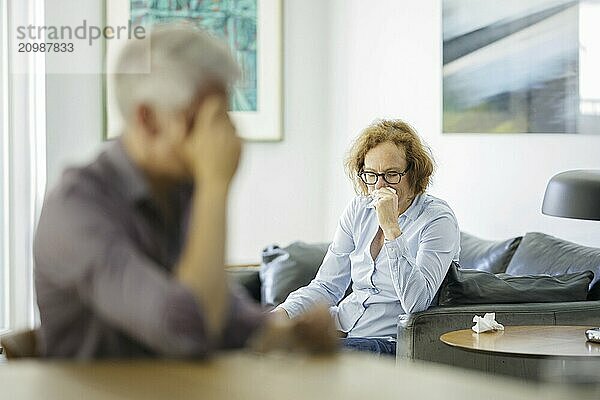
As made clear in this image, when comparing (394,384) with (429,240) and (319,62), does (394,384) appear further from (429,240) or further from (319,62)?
(319,62)

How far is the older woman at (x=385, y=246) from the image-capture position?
312 centimetres

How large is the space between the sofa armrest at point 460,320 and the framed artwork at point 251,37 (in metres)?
2.32

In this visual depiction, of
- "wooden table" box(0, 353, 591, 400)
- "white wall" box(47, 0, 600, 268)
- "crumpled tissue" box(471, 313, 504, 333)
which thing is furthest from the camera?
"white wall" box(47, 0, 600, 268)

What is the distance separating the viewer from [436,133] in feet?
15.2

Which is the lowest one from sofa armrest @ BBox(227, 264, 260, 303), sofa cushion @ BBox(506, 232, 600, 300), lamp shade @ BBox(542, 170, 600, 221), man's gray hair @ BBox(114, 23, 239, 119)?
sofa armrest @ BBox(227, 264, 260, 303)

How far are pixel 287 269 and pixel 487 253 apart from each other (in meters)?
0.72

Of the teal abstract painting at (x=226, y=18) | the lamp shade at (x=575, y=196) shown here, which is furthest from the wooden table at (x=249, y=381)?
the teal abstract painting at (x=226, y=18)

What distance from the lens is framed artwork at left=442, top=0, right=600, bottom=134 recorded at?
12.3ft

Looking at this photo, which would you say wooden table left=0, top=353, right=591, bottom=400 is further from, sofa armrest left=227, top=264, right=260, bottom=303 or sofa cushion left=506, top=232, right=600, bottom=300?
sofa armrest left=227, top=264, right=260, bottom=303

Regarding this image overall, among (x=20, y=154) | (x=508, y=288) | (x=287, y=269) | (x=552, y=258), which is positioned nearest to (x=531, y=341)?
(x=508, y=288)

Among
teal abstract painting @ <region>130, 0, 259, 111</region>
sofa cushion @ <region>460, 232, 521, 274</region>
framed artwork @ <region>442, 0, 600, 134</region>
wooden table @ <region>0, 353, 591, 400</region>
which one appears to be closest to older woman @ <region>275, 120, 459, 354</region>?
sofa cushion @ <region>460, 232, 521, 274</region>

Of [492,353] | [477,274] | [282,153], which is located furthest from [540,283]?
[282,153]

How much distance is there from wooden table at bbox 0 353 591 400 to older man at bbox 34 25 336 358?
0.02 metres

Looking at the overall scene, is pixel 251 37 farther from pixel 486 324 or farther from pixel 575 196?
pixel 575 196
